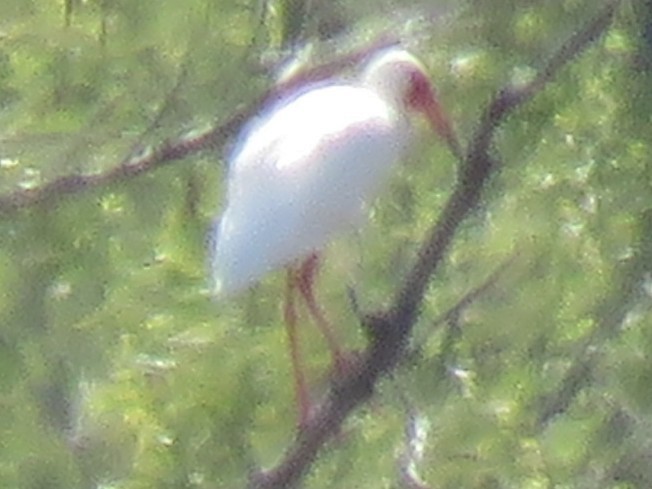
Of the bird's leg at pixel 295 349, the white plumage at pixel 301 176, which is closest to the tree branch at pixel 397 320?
the bird's leg at pixel 295 349

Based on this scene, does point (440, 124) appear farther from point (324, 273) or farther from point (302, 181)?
point (302, 181)

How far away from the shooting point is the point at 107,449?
261 centimetres

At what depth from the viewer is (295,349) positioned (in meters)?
2.66

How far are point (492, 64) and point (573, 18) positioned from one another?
154 millimetres

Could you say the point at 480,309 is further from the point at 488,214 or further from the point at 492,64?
the point at 492,64

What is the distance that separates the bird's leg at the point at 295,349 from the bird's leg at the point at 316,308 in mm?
11

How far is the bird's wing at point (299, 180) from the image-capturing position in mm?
2275

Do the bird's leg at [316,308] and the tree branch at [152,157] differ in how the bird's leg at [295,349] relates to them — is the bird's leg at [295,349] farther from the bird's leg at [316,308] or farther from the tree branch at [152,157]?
the tree branch at [152,157]

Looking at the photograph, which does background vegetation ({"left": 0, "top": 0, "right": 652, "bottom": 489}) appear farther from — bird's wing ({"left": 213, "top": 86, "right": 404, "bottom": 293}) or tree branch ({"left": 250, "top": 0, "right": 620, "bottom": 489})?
bird's wing ({"left": 213, "top": 86, "right": 404, "bottom": 293})

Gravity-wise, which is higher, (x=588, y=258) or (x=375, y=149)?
(x=375, y=149)

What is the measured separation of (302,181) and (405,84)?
0.44 meters

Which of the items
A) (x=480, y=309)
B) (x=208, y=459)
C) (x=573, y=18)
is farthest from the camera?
(x=573, y=18)

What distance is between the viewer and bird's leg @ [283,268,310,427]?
8.62ft

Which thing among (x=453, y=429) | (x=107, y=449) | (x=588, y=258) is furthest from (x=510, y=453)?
(x=107, y=449)
